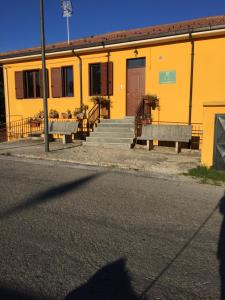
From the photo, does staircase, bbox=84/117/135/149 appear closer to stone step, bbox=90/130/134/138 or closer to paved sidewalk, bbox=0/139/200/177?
stone step, bbox=90/130/134/138

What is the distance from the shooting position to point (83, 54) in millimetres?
13617

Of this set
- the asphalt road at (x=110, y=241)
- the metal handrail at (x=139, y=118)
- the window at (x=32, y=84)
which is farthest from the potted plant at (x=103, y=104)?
the asphalt road at (x=110, y=241)

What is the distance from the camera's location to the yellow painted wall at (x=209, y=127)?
269 inches

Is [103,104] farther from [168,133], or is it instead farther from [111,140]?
[168,133]

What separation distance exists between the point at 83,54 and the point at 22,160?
23.4 feet

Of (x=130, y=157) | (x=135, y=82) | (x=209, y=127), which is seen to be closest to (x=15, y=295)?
(x=209, y=127)

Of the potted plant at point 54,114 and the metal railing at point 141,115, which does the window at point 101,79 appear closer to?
the metal railing at point 141,115

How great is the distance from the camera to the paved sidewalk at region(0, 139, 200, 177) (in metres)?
7.52

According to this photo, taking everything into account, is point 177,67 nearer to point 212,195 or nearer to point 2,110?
point 212,195

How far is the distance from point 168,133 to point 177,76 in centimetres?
282

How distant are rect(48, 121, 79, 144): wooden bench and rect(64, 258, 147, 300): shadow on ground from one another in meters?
9.85

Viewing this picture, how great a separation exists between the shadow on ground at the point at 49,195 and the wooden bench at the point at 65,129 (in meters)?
5.91

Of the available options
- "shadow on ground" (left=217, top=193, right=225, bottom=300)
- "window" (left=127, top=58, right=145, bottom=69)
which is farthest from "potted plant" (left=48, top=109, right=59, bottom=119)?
"shadow on ground" (left=217, top=193, right=225, bottom=300)

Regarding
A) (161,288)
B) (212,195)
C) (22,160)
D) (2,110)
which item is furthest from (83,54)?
(2,110)
